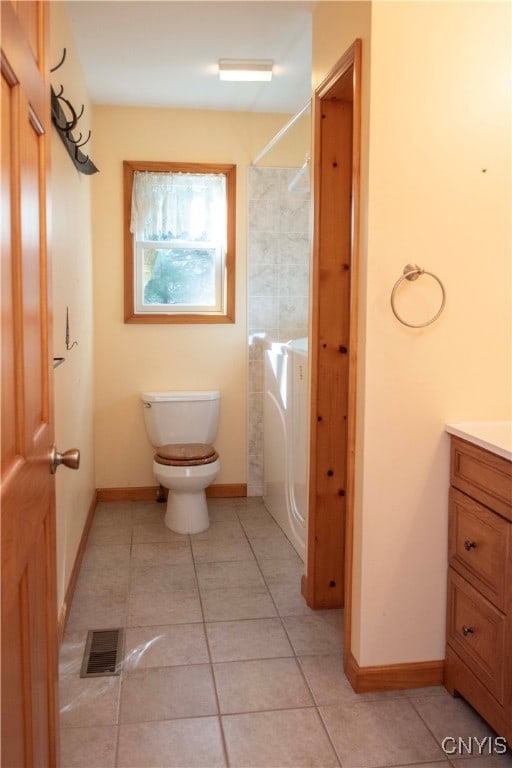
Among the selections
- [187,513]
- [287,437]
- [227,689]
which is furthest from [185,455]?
[227,689]

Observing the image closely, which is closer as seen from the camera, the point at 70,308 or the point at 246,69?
the point at 70,308

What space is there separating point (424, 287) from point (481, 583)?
87 cm

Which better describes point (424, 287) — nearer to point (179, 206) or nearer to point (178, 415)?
point (178, 415)

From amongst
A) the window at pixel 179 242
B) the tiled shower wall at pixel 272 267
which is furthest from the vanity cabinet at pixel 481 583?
the window at pixel 179 242

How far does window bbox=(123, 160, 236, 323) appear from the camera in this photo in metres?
4.27

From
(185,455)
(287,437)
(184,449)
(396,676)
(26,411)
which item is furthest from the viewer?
(184,449)

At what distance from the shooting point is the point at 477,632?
2.09 metres

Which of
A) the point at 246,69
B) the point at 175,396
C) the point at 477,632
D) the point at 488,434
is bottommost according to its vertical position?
the point at 477,632

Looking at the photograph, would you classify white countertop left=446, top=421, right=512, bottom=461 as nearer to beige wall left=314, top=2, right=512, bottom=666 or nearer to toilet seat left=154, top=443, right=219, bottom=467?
beige wall left=314, top=2, right=512, bottom=666

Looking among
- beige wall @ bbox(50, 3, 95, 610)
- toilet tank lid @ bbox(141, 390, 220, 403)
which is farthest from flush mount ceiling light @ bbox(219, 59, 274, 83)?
toilet tank lid @ bbox(141, 390, 220, 403)

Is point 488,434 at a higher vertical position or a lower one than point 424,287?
lower

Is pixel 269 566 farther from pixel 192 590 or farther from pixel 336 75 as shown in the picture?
pixel 336 75

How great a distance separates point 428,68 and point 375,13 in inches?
8.5

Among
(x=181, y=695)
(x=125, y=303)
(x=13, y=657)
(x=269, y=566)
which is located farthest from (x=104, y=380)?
(x=13, y=657)
